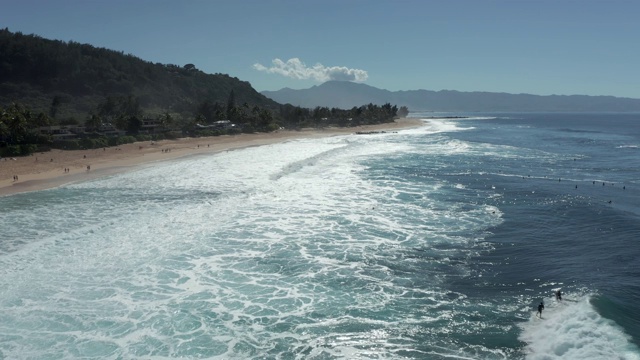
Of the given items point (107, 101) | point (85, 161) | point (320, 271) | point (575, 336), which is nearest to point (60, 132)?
point (85, 161)

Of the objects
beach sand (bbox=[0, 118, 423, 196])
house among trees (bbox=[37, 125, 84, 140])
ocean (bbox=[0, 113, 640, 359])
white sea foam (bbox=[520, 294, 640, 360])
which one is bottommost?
white sea foam (bbox=[520, 294, 640, 360])

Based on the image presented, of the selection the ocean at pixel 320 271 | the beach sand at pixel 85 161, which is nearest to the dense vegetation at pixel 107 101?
the beach sand at pixel 85 161

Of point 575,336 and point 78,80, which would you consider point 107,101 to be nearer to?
point 78,80

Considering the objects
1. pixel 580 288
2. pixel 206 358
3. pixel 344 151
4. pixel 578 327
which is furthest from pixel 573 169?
pixel 206 358

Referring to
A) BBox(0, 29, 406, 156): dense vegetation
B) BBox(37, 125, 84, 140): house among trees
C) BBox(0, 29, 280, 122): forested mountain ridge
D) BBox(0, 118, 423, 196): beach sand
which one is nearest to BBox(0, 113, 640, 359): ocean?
BBox(0, 118, 423, 196): beach sand

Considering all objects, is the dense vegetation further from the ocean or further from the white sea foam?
the white sea foam

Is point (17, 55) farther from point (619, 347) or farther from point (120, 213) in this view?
point (619, 347)

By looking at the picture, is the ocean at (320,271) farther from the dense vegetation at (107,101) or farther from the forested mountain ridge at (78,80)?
the forested mountain ridge at (78,80)
